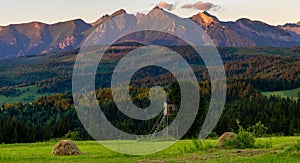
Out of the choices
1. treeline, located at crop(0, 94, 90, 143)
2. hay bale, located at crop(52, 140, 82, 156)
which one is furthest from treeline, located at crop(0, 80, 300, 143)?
hay bale, located at crop(52, 140, 82, 156)

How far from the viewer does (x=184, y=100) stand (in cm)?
7744

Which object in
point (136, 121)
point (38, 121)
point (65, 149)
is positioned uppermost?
point (65, 149)

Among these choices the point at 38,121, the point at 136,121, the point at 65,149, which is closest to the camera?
the point at 65,149

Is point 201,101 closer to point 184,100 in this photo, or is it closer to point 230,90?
point 184,100

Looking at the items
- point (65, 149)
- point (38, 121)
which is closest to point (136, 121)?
point (38, 121)

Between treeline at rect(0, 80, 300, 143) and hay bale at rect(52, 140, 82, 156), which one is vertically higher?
hay bale at rect(52, 140, 82, 156)

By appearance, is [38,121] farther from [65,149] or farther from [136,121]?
[65,149]

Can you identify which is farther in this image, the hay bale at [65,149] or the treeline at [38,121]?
the treeline at [38,121]

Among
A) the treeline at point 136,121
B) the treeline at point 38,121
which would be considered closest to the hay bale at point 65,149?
the treeline at point 136,121

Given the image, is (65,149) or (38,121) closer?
(65,149)

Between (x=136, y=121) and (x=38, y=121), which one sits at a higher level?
(x=136, y=121)

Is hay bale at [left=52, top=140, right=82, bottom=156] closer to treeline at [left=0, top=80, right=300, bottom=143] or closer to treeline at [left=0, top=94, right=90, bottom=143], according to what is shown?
treeline at [left=0, top=80, right=300, bottom=143]

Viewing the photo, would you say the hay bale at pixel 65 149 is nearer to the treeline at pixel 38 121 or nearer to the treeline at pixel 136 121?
the treeline at pixel 136 121

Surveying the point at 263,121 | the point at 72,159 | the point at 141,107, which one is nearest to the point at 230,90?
the point at 141,107
